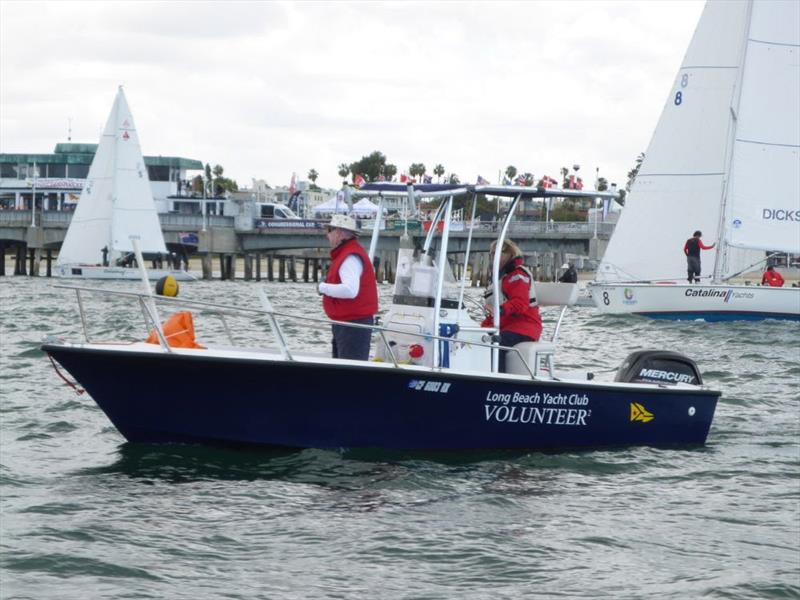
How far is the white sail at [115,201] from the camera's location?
64562 millimetres

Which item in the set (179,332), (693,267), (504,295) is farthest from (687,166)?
(179,332)

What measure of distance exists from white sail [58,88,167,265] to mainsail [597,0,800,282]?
34.8 metres

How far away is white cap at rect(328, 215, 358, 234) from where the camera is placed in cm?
1180

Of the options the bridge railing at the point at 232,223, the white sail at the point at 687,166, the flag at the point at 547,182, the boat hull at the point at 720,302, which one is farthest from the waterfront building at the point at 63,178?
the flag at the point at 547,182

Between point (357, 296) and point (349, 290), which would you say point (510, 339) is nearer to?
point (357, 296)

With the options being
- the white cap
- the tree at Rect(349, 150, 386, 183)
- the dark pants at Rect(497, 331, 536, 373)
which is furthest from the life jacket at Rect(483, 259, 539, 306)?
the tree at Rect(349, 150, 386, 183)

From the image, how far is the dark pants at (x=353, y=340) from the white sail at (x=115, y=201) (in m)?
53.4

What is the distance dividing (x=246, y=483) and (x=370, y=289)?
2213 millimetres

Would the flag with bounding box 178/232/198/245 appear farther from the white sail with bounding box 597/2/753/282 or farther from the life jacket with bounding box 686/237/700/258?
the life jacket with bounding box 686/237/700/258

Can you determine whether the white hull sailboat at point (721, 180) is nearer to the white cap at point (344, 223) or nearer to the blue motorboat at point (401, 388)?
the blue motorboat at point (401, 388)

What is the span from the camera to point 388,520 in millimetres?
10086

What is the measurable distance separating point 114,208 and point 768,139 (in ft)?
129

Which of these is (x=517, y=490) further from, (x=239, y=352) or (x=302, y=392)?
(x=239, y=352)

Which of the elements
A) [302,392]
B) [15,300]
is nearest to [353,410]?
[302,392]
